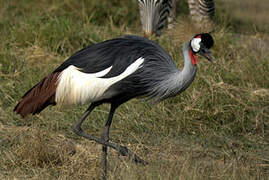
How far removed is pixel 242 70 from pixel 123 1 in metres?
3.88

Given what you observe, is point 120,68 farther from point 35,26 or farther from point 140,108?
point 35,26

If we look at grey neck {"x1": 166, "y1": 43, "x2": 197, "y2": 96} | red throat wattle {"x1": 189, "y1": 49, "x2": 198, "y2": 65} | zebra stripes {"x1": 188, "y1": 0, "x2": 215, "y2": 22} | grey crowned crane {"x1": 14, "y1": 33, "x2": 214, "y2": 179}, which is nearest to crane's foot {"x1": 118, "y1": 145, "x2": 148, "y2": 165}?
grey crowned crane {"x1": 14, "y1": 33, "x2": 214, "y2": 179}

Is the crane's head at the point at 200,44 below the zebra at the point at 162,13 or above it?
above

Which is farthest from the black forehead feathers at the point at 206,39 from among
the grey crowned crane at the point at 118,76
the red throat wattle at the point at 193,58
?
the red throat wattle at the point at 193,58

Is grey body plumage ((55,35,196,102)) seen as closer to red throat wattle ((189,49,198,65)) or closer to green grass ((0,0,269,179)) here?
red throat wattle ((189,49,198,65))

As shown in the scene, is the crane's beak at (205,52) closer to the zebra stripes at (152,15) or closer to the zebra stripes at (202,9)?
the zebra stripes at (152,15)

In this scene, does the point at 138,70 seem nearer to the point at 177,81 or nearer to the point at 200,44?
the point at 177,81

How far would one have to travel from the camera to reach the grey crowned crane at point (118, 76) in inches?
176

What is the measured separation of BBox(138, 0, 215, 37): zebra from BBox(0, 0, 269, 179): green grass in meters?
0.19

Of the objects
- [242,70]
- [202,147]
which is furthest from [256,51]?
[202,147]

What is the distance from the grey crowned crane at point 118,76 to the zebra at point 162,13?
2.82 m

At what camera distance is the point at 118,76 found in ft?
14.6

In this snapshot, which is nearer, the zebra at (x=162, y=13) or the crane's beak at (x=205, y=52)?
the crane's beak at (x=205, y=52)

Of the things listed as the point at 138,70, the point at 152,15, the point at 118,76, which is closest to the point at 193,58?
the point at 138,70
